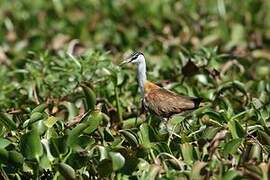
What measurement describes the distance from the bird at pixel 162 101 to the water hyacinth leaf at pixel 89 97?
274 millimetres

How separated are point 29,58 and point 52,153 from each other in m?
2.10

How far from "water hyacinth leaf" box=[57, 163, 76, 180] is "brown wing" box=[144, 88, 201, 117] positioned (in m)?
1.03

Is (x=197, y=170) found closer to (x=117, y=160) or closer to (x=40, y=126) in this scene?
(x=117, y=160)

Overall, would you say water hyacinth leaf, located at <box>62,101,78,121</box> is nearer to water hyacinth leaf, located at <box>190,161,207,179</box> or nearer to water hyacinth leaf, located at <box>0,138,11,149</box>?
water hyacinth leaf, located at <box>0,138,11,149</box>

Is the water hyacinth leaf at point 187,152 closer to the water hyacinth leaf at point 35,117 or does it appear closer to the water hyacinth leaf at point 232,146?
the water hyacinth leaf at point 232,146

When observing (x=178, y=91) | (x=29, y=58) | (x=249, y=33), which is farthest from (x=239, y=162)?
(x=249, y=33)

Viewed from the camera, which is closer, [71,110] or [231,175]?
[231,175]

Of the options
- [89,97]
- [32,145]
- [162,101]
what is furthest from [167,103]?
[32,145]

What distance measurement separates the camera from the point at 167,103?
16.6ft

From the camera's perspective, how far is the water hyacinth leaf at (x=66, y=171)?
412cm

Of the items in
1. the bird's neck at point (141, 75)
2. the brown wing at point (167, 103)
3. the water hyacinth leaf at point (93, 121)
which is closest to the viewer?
the water hyacinth leaf at point (93, 121)

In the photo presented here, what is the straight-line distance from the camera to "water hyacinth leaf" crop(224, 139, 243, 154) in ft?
14.1

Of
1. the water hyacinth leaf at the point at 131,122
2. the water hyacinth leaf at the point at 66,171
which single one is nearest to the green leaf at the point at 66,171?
the water hyacinth leaf at the point at 66,171

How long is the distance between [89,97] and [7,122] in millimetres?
688
